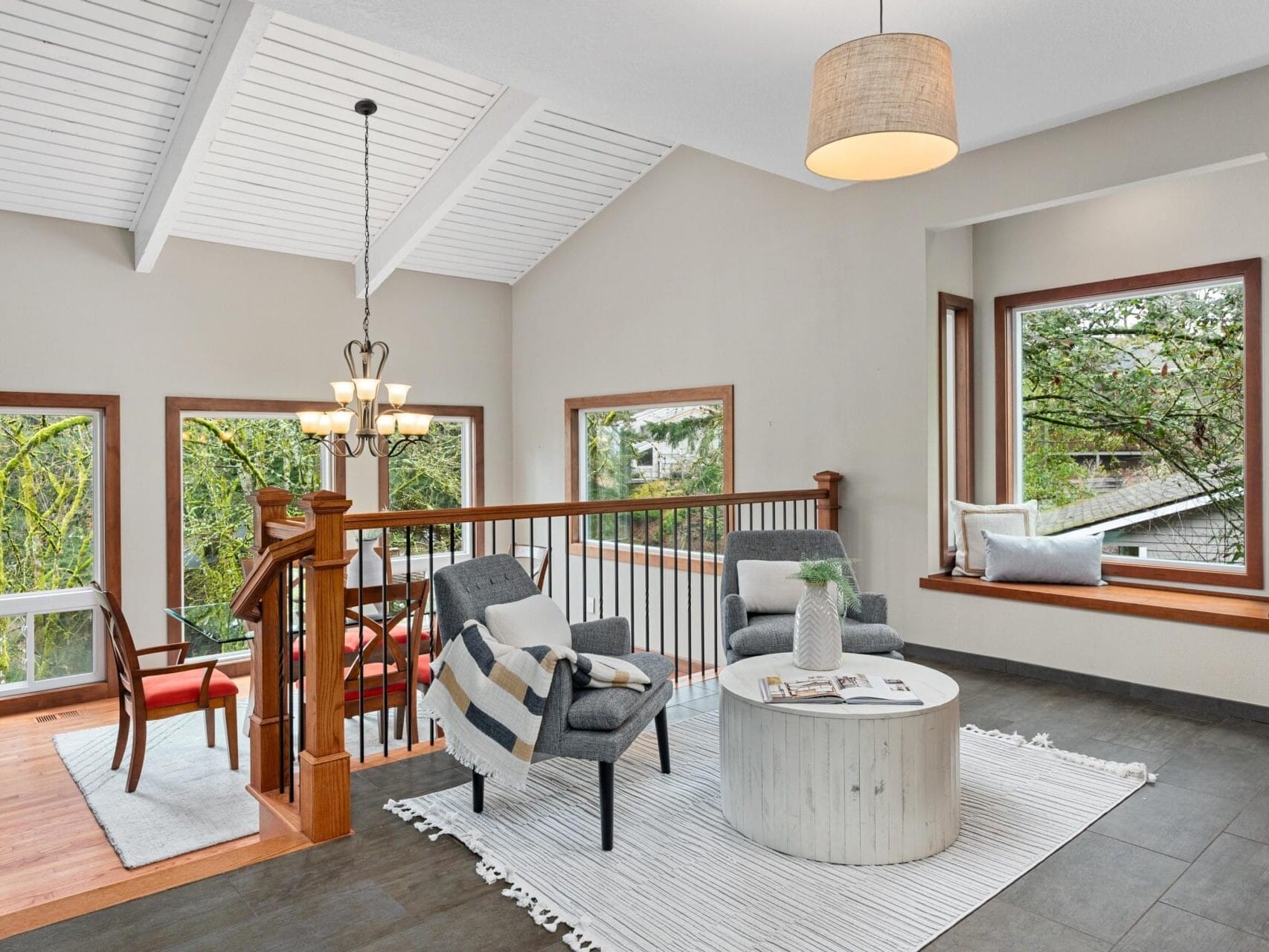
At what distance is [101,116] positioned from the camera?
15.1 ft

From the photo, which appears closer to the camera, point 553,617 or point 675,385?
point 553,617

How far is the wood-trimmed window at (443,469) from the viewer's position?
7.00 metres

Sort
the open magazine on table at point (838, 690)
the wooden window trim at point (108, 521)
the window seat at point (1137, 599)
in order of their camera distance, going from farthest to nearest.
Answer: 1. the wooden window trim at point (108, 521)
2. the window seat at point (1137, 599)
3. the open magazine on table at point (838, 690)

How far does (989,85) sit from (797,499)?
7.78 ft

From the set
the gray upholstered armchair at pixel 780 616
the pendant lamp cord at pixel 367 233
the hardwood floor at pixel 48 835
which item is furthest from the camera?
the pendant lamp cord at pixel 367 233

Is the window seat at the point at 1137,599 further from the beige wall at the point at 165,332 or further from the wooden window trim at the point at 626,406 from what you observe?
the beige wall at the point at 165,332

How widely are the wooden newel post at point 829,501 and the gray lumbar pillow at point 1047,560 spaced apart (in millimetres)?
873

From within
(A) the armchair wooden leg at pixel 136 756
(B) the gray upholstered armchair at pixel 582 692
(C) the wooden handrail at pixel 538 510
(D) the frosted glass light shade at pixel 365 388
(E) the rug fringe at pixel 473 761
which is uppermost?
(D) the frosted glass light shade at pixel 365 388

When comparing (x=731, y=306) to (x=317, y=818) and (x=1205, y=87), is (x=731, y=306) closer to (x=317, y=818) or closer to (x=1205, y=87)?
(x=1205, y=87)

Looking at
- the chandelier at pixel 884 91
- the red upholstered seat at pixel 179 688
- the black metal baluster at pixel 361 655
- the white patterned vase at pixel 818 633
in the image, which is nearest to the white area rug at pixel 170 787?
the black metal baluster at pixel 361 655

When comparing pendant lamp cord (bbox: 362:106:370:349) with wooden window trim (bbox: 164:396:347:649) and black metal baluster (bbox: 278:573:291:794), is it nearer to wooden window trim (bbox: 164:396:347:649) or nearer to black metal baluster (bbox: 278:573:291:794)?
wooden window trim (bbox: 164:396:347:649)

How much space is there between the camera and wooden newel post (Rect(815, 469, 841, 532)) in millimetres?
5078

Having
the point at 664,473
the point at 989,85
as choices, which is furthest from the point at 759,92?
the point at 664,473

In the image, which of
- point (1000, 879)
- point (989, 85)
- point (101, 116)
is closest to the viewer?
point (1000, 879)
